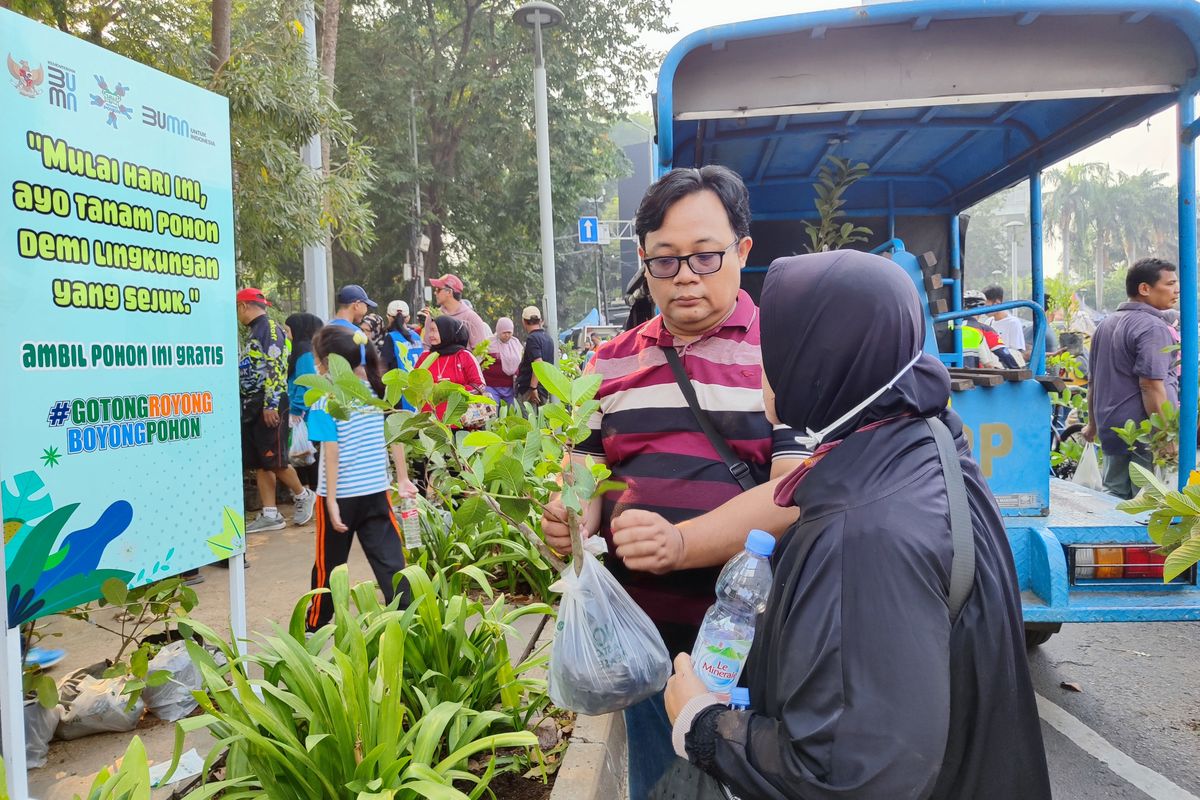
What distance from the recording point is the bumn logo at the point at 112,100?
2.38m

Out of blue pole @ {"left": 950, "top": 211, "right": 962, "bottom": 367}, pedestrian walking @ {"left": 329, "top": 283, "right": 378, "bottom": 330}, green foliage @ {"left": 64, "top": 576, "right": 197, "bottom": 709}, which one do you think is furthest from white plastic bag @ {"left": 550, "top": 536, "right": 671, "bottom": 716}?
blue pole @ {"left": 950, "top": 211, "right": 962, "bottom": 367}

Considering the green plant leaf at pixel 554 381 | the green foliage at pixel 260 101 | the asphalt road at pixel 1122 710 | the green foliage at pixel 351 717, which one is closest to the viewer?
the green plant leaf at pixel 554 381

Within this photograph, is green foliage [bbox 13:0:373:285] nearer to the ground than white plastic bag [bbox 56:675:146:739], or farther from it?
farther from it

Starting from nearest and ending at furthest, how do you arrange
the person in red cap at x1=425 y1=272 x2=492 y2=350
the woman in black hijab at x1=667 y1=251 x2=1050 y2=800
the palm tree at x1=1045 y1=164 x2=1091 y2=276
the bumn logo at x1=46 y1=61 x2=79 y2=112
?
1. the woman in black hijab at x1=667 y1=251 x2=1050 y2=800
2. the bumn logo at x1=46 y1=61 x2=79 y2=112
3. the person in red cap at x1=425 y1=272 x2=492 y2=350
4. the palm tree at x1=1045 y1=164 x2=1091 y2=276

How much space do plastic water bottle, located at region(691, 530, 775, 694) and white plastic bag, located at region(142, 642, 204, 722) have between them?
8.80 ft

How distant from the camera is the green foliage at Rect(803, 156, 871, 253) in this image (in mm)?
4926

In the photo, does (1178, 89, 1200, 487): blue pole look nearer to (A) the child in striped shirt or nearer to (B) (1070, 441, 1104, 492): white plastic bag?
(B) (1070, 441, 1104, 492): white plastic bag

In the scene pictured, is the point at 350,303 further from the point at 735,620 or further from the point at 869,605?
the point at 869,605

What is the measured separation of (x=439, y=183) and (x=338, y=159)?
457 inches

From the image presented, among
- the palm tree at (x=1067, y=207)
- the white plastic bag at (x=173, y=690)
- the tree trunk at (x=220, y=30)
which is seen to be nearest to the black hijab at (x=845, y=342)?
the white plastic bag at (x=173, y=690)

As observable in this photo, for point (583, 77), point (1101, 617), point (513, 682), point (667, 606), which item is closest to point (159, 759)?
point (513, 682)

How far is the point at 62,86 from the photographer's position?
2.26 m

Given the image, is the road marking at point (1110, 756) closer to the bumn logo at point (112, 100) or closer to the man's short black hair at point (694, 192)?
the man's short black hair at point (694, 192)

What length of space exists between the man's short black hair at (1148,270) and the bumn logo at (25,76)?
5.47 m
